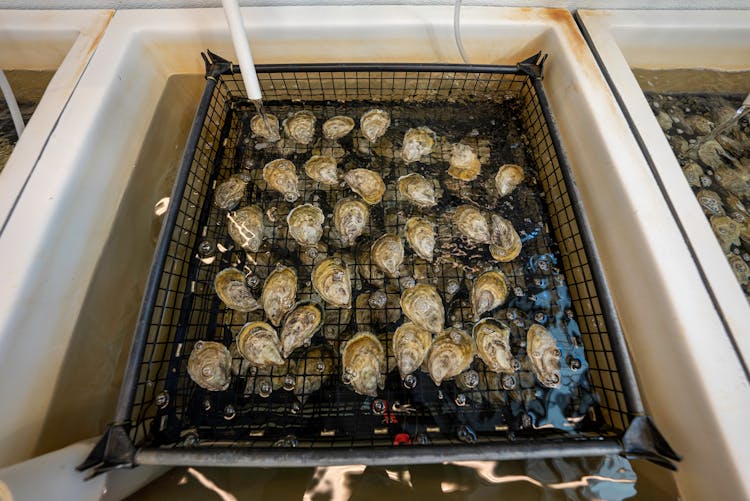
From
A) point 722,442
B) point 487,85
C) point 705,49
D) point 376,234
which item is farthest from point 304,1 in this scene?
point 722,442

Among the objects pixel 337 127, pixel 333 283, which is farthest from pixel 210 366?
pixel 337 127

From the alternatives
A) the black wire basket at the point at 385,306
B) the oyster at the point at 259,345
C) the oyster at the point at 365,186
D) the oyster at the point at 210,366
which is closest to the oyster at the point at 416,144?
the black wire basket at the point at 385,306

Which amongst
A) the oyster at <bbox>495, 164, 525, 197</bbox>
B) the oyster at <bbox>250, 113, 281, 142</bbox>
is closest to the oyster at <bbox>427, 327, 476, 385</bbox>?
the oyster at <bbox>495, 164, 525, 197</bbox>

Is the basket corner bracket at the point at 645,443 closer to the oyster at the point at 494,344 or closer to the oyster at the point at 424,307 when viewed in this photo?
the oyster at the point at 494,344

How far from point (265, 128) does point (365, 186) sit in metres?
0.38

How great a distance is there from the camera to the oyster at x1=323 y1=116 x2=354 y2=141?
1.19m

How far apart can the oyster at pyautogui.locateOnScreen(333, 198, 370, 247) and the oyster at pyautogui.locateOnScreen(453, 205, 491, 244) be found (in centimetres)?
27

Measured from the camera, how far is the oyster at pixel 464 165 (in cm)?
114

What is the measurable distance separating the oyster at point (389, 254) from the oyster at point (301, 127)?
436mm

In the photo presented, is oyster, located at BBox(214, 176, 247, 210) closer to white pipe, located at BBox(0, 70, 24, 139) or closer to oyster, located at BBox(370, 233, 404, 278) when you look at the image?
oyster, located at BBox(370, 233, 404, 278)

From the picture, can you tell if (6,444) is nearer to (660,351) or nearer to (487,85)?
(660,351)

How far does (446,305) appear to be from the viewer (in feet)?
3.24

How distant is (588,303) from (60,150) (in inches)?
53.9

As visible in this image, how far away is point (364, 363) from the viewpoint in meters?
0.88
